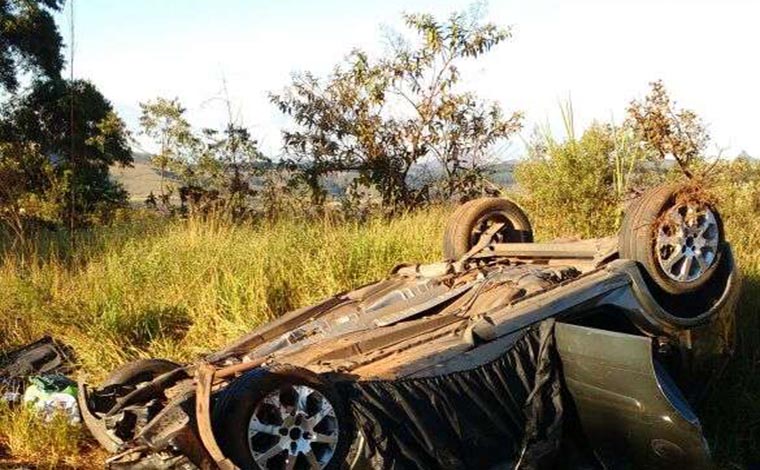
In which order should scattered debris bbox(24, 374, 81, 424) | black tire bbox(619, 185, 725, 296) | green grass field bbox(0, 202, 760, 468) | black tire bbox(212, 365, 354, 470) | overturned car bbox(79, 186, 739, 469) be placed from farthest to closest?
green grass field bbox(0, 202, 760, 468) → scattered debris bbox(24, 374, 81, 424) → black tire bbox(619, 185, 725, 296) → overturned car bbox(79, 186, 739, 469) → black tire bbox(212, 365, 354, 470)

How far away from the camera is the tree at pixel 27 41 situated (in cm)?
1650

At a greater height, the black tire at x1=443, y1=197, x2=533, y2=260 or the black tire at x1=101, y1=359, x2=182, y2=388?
the black tire at x1=443, y1=197, x2=533, y2=260

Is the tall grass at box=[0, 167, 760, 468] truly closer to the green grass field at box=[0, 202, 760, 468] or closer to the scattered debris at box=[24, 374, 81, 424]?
the green grass field at box=[0, 202, 760, 468]

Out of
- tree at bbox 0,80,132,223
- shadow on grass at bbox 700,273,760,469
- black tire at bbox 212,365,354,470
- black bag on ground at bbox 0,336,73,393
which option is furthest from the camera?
tree at bbox 0,80,132,223

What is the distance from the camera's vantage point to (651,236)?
4680mm

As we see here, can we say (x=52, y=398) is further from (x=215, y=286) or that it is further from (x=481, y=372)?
(x=481, y=372)

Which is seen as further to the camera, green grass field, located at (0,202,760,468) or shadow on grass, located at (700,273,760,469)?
green grass field, located at (0,202,760,468)

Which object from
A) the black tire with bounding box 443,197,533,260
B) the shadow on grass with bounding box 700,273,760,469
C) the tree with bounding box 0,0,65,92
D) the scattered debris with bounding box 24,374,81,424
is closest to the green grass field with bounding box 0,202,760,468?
the shadow on grass with bounding box 700,273,760,469

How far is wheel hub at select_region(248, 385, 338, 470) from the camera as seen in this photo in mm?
3457

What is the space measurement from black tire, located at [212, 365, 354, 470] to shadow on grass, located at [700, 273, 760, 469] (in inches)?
113

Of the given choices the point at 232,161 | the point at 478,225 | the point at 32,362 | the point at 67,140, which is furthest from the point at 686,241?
the point at 67,140

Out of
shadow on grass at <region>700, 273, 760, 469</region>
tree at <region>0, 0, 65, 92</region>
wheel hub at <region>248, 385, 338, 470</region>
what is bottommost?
shadow on grass at <region>700, 273, 760, 469</region>

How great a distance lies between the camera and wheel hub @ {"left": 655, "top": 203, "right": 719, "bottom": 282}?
15.5 feet

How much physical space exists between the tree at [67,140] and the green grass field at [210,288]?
6.06 meters
